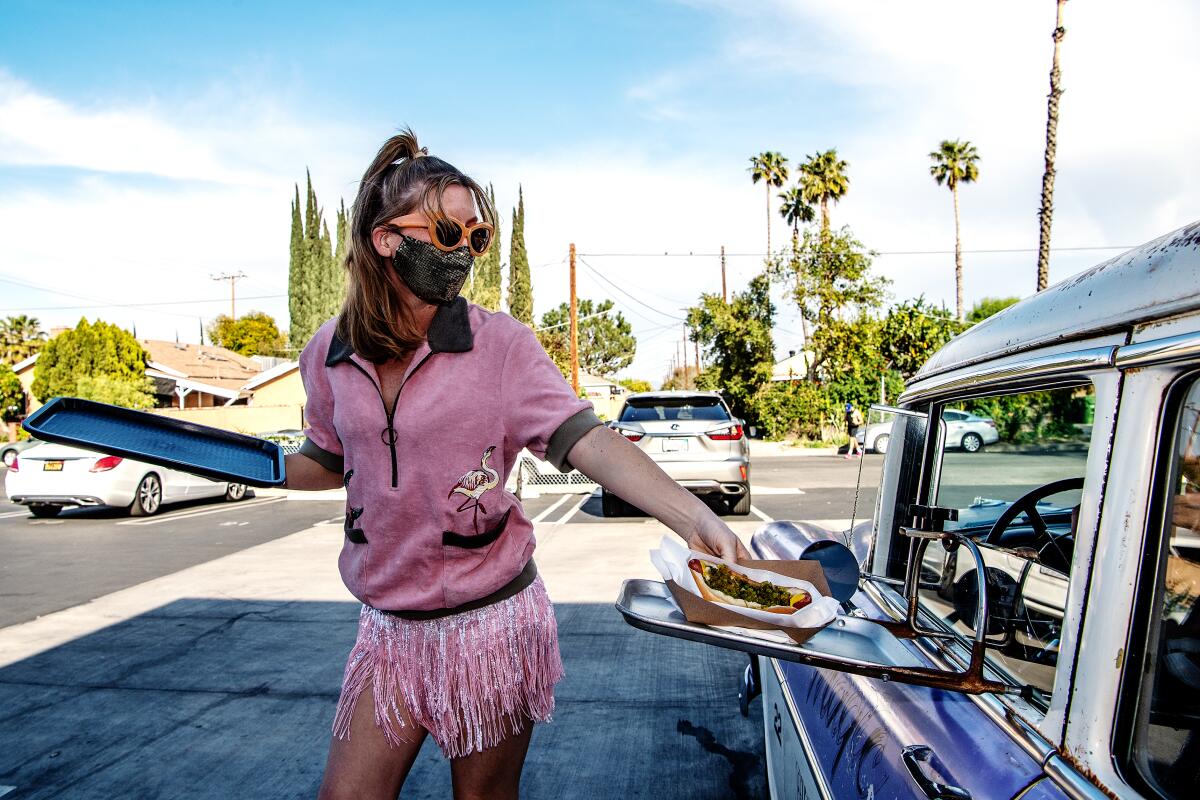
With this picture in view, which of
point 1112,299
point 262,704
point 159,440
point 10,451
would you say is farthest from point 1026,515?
point 10,451

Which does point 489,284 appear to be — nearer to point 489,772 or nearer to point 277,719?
point 277,719

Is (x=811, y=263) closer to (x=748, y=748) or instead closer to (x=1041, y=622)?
(x=748, y=748)

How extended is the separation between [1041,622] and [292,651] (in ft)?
15.2

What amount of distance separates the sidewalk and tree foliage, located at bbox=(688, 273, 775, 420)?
25.7 meters

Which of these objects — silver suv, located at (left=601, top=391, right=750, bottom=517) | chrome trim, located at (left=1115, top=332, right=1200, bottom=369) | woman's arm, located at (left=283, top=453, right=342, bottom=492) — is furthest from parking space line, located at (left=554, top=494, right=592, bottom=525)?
chrome trim, located at (left=1115, top=332, right=1200, bottom=369)

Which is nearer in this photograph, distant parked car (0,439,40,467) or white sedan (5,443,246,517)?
distant parked car (0,439,40,467)

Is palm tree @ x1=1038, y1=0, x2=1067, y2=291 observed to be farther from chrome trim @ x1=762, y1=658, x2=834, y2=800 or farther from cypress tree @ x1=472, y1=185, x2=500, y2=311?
cypress tree @ x1=472, y1=185, x2=500, y2=311

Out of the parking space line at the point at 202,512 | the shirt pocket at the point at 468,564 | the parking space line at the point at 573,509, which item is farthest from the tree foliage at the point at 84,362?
the shirt pocket at the point at 468,564

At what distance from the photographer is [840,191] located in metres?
34.3

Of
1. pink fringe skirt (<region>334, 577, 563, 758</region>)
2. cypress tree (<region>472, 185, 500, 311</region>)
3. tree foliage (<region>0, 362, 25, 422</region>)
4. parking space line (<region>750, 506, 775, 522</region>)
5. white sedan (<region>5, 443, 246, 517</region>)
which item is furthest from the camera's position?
cypress tree (<region>472, 185, 500, 311</region>)

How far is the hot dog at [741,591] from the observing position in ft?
4.19

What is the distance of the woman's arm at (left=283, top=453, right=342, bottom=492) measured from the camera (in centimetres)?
194

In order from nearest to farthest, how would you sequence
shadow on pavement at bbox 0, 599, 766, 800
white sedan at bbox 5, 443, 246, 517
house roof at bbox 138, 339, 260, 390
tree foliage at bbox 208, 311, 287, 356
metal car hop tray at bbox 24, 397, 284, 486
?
metal car hop tray at bbox 24, 397, 284, 486, shadow on pavement at bbox 0, 599, 766, 800, white sedan at bbox 5, 443, 246, 517, house roof at bbox 138, 339, 260, 390, tree foliage at bbox 208, 311, 287, 356

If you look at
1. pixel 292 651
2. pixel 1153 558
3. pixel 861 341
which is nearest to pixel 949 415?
pixel 1153 558
